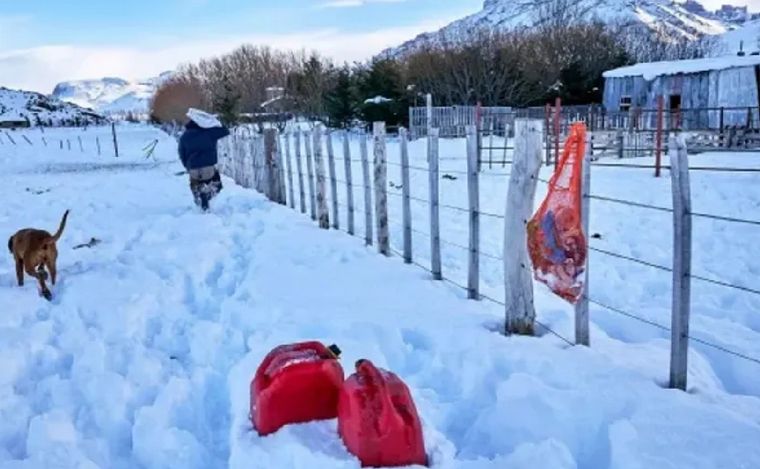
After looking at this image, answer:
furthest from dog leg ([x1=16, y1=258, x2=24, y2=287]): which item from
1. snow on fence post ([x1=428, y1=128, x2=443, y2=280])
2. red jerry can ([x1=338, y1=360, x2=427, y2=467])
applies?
red jerry can ([x1=338, y1=360, x2=427, y2=467])

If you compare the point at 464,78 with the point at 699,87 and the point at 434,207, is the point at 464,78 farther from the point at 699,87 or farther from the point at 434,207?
the point at 434,207

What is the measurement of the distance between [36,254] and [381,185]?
3.42m

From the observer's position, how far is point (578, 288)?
3.83 metres

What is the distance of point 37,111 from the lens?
11344cm

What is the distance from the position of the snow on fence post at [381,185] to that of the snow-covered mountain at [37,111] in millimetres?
A: 96591

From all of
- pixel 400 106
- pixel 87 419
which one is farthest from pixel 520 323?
pixel 400 106

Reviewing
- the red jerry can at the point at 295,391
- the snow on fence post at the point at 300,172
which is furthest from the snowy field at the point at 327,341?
the snow on fence post at the point at 300,172

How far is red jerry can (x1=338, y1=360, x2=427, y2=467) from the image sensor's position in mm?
2783

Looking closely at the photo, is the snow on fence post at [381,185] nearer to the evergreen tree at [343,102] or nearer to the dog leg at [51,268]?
the dog leg at [51,268]

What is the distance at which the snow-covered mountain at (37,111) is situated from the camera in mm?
97750

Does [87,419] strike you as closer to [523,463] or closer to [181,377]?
[181,377]

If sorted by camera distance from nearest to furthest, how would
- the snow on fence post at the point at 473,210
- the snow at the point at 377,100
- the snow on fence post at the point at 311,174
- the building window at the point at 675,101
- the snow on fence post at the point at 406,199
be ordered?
1. the snow on fence post at the point at 473,210
2. the snow on fence post at the point at 406,199
3. the snow on fence post at the point at 311,174
4. the building window at the point at 675,101
5. the snow at the point at 377,100

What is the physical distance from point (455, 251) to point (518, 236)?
5.10 metres

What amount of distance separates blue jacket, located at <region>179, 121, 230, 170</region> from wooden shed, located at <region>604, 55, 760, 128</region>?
1928 centimetres
